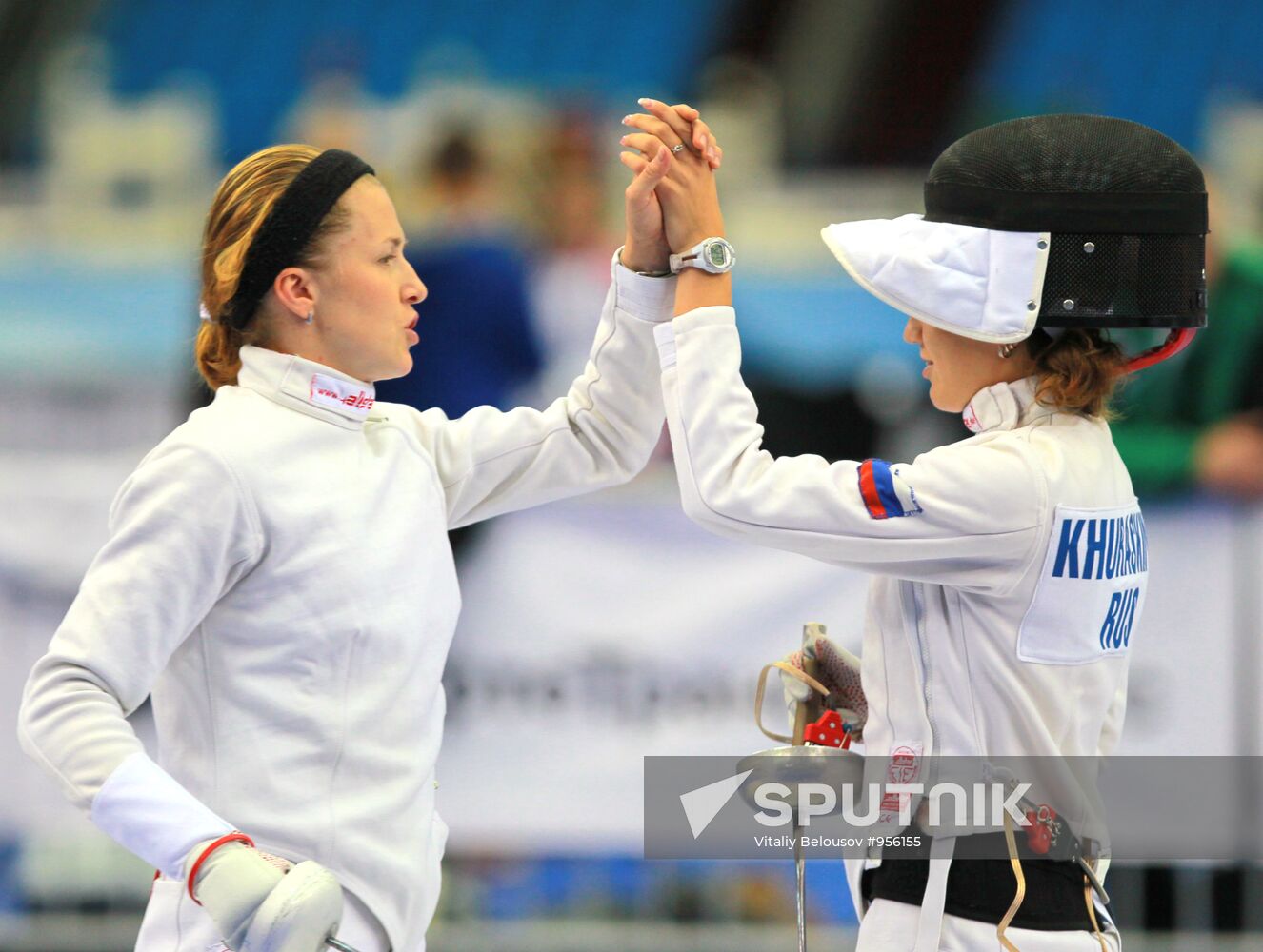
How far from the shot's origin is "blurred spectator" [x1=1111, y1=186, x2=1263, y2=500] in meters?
4.38

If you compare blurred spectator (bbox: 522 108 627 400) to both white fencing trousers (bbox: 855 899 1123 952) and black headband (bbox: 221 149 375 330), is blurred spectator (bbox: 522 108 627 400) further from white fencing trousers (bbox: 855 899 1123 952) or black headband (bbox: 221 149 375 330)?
white fencing trousers (bbox: 855 899 1123 952)

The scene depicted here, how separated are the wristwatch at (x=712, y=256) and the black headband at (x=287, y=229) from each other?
0.52 meters

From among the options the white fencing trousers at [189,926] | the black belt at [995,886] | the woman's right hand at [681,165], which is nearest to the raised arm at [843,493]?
the woman's right hand at [681,165]

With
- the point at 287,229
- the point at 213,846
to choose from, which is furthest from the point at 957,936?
Result: the point at 287,229

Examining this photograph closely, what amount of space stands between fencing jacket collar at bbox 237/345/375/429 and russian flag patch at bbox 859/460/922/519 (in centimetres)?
75

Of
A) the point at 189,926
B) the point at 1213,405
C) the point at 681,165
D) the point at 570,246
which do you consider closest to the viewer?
the point at 189,926

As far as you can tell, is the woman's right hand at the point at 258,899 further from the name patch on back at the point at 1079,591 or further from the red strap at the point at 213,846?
the name patch on back at the point at 1079,591

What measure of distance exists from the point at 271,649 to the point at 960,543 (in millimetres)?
941

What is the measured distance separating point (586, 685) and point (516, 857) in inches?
21.1

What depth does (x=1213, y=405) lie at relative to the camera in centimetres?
460

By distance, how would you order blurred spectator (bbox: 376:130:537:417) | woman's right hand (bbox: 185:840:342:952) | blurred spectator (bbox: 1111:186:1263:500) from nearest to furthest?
woman's right hand (bbox: 185:840:342:952) → blurred spectator (bbox: 1111:186:1263:500) → blurred spectator (bbox: 376:130:537:417)

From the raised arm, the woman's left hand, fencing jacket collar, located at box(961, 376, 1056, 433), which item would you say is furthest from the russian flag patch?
the woman's left hand

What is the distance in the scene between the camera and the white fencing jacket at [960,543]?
2180 mm

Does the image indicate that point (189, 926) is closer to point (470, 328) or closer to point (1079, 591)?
point (1079, 591)
